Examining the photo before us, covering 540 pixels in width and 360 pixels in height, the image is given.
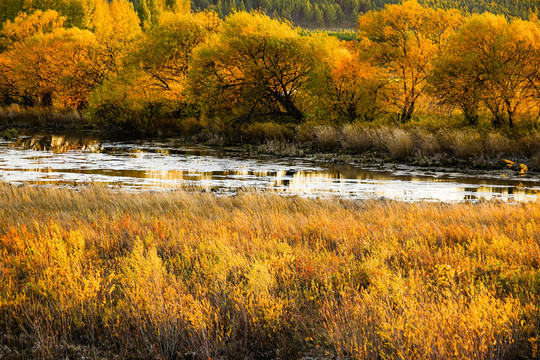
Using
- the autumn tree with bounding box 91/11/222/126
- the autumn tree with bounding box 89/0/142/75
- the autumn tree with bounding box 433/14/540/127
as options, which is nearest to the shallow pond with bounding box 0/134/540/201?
the autumn tree with bounding box 433/14/540/127

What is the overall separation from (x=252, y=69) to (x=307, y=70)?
11.7ft

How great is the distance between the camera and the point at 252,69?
108ft

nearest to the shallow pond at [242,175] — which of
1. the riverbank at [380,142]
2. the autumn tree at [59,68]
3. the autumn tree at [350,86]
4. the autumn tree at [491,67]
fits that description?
the riverbank at [380,142]

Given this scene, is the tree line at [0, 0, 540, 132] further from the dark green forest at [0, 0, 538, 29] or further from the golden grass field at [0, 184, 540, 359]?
the golden grass field at [0, 184, 540, 359]

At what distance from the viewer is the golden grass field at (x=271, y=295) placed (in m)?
4.66

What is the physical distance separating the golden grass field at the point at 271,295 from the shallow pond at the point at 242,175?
315 inches

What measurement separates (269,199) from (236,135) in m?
21.1

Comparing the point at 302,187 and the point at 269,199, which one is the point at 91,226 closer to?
the point at 269,199

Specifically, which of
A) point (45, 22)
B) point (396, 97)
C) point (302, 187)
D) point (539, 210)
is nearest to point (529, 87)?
point (396, 97)

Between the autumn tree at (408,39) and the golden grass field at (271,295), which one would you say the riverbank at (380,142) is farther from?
the golden grass field at (271,295)

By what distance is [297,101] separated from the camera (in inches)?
1385

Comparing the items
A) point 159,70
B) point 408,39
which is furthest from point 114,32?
point 408,39

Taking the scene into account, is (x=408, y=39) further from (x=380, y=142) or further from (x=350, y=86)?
(x=380, y=142)

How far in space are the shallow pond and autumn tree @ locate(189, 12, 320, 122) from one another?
541cm
